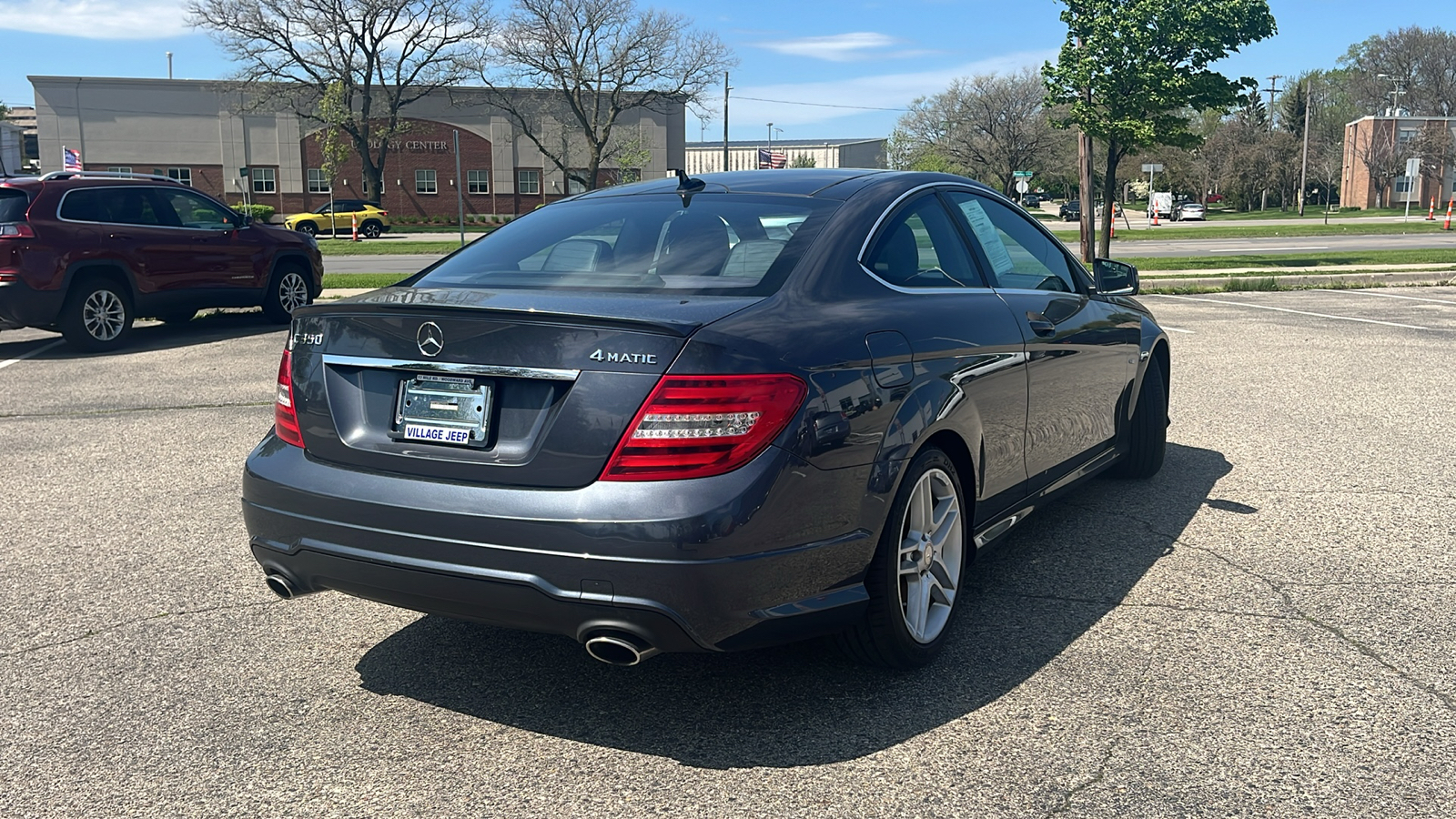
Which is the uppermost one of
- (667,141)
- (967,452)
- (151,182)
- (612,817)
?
(667,141)

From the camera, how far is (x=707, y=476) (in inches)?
120

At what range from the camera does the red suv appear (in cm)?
1134

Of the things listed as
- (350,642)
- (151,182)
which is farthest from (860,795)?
(151,182)

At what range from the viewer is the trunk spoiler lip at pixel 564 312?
3.14 meters

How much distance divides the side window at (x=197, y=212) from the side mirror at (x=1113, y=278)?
10402 mm

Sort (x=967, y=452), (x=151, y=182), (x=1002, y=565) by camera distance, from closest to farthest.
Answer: (x=967, y=452)
(x=1002, y=565)
(x=151, y=182)

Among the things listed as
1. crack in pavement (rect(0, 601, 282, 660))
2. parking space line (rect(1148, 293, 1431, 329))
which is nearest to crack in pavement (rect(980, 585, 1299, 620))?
crack in pavement (rect(0, 601, 282, 660))

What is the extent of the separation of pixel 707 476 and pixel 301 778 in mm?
1319

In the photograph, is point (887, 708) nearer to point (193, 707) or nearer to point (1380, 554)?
point (193, 707)

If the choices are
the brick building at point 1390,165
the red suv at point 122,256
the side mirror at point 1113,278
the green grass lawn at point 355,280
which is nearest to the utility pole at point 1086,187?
the green grass lawn at point 355,280

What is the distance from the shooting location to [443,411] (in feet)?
10.7

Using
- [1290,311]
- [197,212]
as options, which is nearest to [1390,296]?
[1290,311]

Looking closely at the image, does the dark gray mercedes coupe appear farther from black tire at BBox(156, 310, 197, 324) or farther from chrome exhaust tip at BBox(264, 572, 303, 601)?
black tire at BBox(156, 310, 197, 324)

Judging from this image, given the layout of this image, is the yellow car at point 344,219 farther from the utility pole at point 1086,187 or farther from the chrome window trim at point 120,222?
A: the chrome window trim at point 120,222
